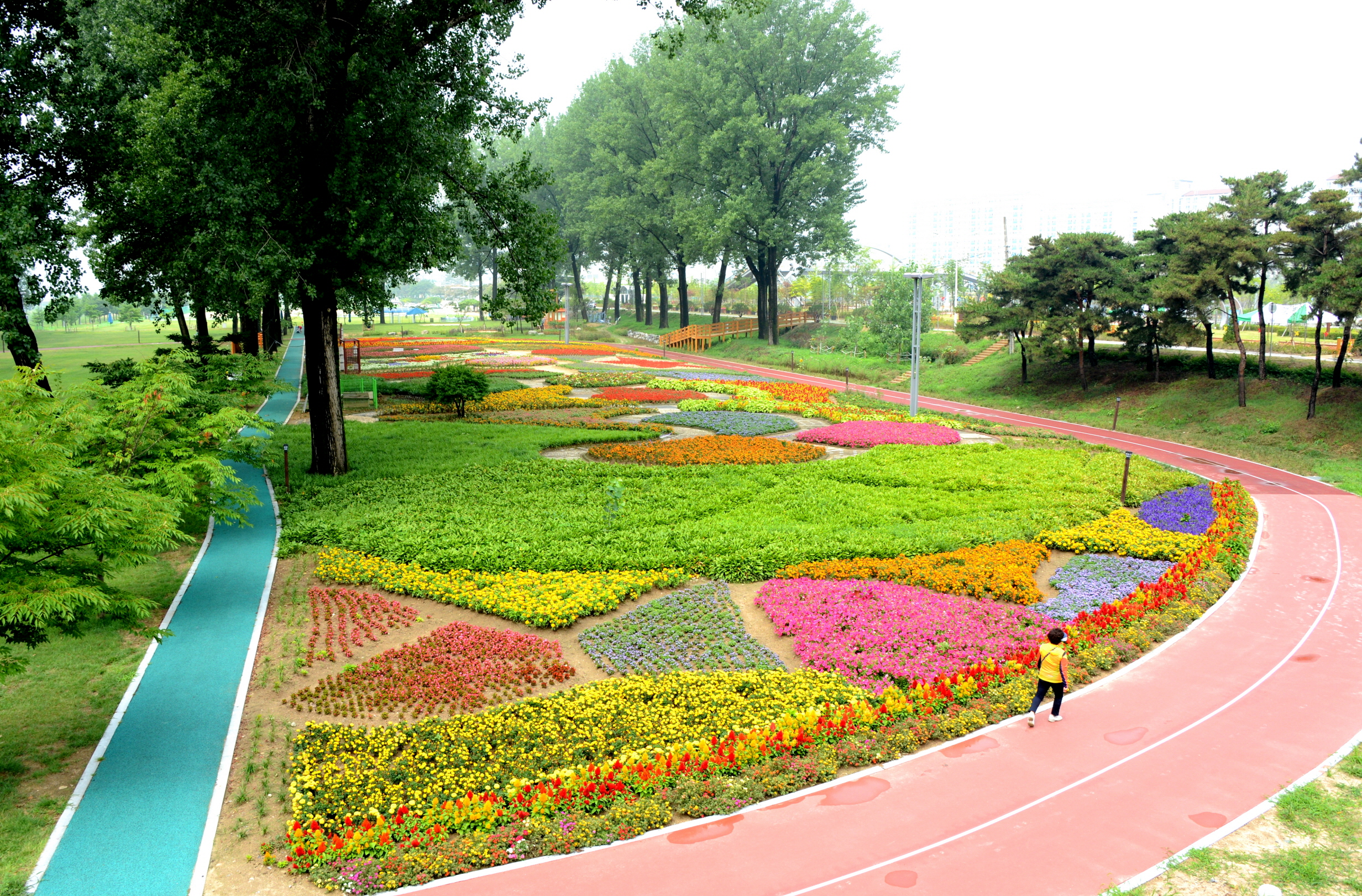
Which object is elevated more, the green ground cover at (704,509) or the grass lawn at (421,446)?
the grass lawn at (421,446)

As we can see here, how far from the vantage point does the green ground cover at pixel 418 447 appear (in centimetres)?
1934

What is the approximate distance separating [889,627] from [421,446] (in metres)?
14.8

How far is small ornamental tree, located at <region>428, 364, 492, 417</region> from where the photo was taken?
92.4 feet

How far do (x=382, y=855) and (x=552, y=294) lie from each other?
15.3 meters

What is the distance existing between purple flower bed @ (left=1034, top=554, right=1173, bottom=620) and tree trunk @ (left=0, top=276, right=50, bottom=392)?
57.7ft

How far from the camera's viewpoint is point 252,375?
22922mm

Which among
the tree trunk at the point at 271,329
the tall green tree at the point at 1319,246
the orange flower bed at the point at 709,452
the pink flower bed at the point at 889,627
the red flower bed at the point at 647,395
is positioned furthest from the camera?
the tree trunk at the point at 271,329

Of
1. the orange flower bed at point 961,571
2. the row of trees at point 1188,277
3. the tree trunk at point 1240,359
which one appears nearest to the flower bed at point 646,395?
the row of trees at point 1188,277

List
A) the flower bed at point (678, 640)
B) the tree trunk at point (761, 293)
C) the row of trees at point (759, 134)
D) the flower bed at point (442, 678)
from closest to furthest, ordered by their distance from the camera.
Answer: the flower bed at point (442, 678)
the flower bed at point (678, 640)
the row of trees at point (759, 134)
the tree trunk at point (761, 293)

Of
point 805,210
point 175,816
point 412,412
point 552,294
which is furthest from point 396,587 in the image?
point 805,210

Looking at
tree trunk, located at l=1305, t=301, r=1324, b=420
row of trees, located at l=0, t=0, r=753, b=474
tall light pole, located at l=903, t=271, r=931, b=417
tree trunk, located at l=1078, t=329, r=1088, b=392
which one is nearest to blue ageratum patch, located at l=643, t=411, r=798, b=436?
tall light pole, located at l=903, t=271, r=931, b=417

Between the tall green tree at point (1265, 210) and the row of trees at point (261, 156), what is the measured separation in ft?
68.6

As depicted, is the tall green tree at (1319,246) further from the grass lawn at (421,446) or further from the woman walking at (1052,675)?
the woman walking at (1052,675)

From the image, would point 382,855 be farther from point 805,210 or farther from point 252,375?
point 805,210
